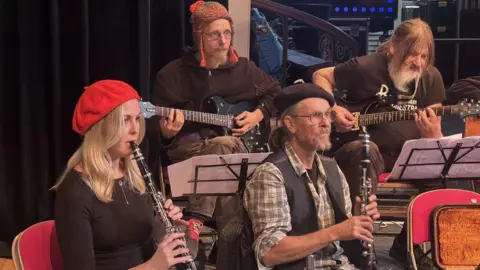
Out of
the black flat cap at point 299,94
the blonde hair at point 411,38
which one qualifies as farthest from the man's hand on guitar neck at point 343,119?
the black flat cap at point 299,94

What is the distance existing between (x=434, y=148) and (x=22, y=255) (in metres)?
2.24

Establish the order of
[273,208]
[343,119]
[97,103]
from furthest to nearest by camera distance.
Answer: [343,119]
[273,208]
[97,103]

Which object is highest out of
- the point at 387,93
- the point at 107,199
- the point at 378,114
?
the point at 387,93

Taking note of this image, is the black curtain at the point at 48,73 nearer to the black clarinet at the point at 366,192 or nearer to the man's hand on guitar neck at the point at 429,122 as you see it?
the man's hand on guitar neck at the point at 429,122

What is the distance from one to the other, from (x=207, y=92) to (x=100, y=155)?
1.77 m

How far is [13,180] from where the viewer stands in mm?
4820

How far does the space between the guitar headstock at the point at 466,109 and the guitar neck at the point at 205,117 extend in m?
1.29

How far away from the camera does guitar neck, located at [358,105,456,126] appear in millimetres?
4434

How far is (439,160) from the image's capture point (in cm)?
403

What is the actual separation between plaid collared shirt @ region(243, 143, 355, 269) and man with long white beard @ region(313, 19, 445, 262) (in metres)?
1.34

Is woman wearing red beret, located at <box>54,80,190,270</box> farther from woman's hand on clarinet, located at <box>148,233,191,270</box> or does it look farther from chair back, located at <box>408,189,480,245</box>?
chair back, located at <box>408,189,480,245</box>

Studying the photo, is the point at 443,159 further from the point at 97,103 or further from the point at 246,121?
the point at 97,103

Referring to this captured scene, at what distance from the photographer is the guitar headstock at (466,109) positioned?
4.45 m

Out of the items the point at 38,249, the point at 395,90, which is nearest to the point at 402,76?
the point at 395,90
